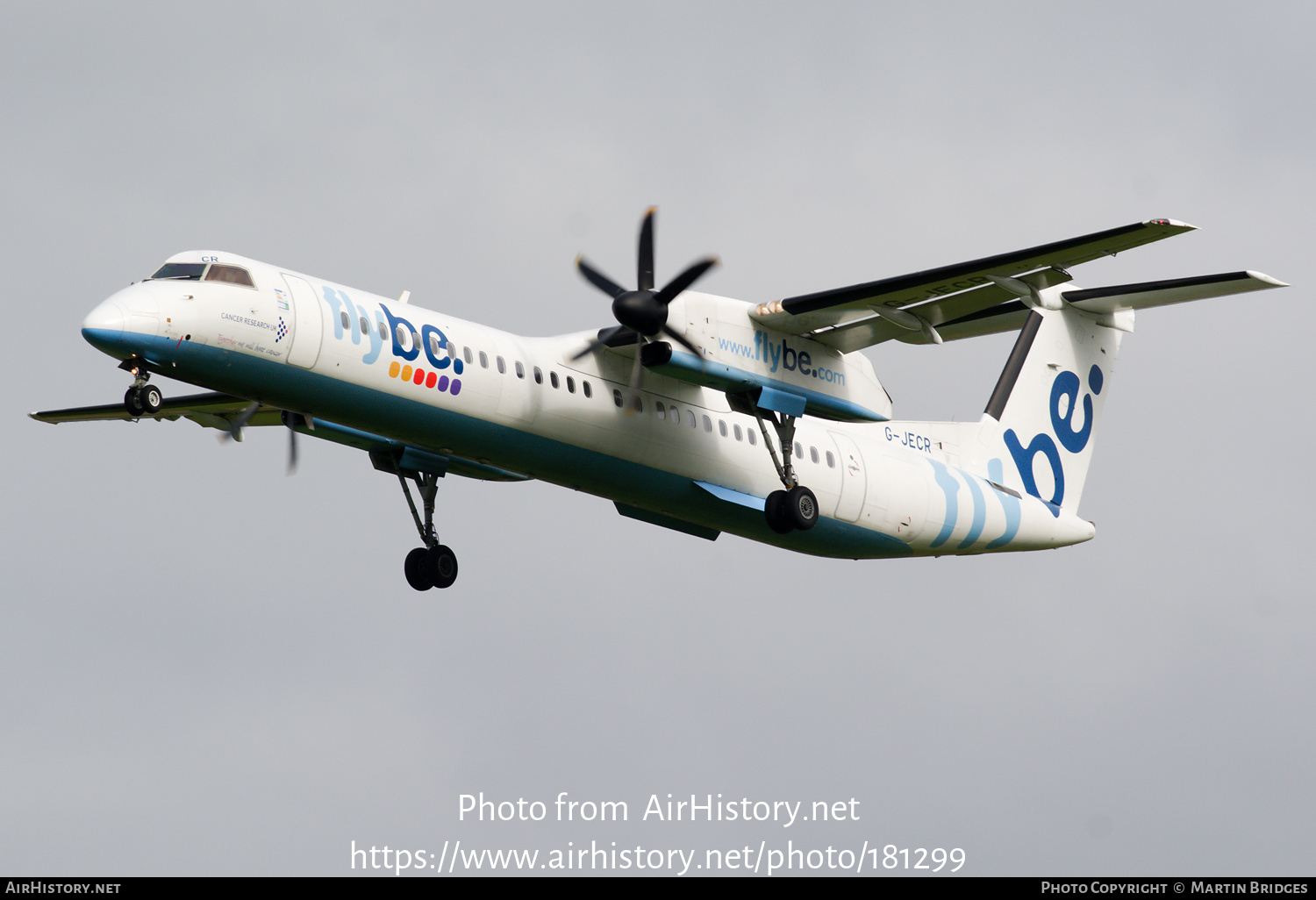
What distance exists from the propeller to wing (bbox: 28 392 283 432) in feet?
17.2

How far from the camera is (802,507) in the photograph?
21.7 m

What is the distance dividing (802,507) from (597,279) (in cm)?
425

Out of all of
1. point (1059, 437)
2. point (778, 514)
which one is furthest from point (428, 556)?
point (1059, 437)

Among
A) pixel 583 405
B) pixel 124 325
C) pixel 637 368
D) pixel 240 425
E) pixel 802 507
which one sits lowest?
pixel 802 507

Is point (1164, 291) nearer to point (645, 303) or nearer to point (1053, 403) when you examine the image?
point (1053, 403)

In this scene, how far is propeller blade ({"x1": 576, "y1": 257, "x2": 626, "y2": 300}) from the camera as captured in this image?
2111 centimetres

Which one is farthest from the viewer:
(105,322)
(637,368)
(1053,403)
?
(1053,403)

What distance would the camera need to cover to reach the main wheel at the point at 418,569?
2236cm

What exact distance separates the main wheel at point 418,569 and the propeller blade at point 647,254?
5184 millimetres

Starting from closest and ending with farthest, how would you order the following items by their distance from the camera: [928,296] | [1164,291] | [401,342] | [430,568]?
[401,342]
[928,296]
[430,568]
[1164,291]

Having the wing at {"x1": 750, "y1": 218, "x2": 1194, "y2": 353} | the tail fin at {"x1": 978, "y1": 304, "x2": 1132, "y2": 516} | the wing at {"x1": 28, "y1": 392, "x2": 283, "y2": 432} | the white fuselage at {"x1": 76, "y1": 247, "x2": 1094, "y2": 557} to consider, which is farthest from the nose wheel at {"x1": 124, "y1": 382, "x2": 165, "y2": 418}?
the tail fin at {"x1": 978, "y1": 304, "x2": 1132, "y2": 516}

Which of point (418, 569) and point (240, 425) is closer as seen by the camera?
point (240, 425)

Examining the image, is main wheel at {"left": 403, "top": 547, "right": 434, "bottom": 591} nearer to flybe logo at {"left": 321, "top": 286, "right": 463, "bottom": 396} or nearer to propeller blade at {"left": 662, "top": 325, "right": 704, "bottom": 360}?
flybe logo at {"left": 321, "top": 286, "right": 463, "bottom": 396}

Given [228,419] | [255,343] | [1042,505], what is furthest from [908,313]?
[228,419]
